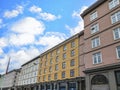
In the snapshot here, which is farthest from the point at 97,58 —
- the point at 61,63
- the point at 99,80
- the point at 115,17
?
the point at 61,63

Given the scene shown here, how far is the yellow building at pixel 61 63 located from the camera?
36688mm

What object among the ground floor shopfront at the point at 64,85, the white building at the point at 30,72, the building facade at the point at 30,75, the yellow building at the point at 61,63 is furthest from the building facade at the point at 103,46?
the white building at the point at 30,72

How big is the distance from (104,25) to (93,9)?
5495mm

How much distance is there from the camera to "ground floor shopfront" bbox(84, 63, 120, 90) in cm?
2111

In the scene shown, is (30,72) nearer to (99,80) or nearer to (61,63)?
(61,63)

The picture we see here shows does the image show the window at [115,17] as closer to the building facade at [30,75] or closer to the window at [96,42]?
the window at [96,42]

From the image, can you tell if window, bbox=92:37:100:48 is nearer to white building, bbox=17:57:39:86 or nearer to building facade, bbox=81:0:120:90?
building facade, bbox=81:0:120:90

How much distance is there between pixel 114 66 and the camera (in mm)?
21406

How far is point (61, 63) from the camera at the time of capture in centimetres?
4141

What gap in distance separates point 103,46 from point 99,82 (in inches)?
244

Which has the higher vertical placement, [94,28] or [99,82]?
[94,28]

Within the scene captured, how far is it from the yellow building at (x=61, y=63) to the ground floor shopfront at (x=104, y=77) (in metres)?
8.94

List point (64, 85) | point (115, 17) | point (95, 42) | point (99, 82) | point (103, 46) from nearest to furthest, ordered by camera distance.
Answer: point (99, 82) < point (115, 17) < point (103, 46) < point (95, 42) < point (64, 85)

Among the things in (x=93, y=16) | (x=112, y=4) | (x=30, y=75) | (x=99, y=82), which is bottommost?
(x=99, y=82)
